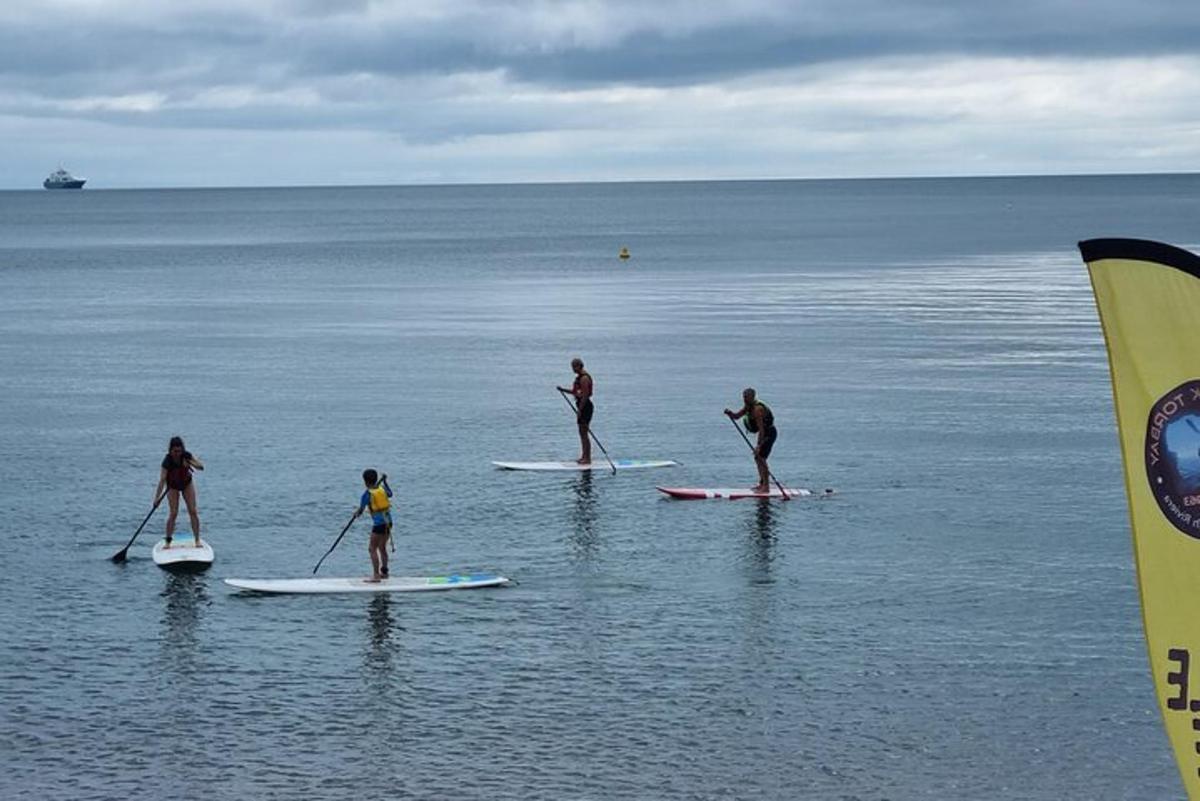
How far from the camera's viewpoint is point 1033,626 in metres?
28.1

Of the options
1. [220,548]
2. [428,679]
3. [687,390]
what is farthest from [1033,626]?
[687,390]

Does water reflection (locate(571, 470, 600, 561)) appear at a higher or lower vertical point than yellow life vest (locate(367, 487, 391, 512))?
lower

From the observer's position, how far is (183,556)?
3195cm

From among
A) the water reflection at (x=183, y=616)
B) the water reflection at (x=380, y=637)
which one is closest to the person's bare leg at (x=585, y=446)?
the water reflection at (x=183, y=616)

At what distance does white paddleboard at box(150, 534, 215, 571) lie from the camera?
3188cm

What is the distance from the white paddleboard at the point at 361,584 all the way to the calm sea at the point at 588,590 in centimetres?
23

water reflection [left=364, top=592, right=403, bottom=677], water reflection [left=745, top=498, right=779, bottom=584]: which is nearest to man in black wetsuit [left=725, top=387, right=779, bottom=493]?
water reflection [left=745, top=498, right=779, bottom=584]

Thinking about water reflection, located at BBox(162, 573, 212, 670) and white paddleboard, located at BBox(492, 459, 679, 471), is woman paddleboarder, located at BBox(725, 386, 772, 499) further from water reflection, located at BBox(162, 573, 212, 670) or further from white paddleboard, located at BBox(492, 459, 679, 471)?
water reflection, located at BBox(162, 573, 212, 670)

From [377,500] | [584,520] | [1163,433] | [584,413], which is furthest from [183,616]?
[1163,433]

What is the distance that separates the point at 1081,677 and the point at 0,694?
14927mm

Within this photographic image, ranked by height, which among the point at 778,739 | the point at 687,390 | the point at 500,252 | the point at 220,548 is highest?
the point at 500,252

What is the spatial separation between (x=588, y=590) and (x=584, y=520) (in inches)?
240

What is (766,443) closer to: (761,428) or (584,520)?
(761,428)

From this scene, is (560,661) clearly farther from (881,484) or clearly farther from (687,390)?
(687,390)
